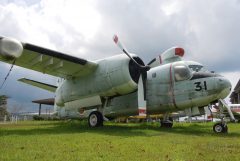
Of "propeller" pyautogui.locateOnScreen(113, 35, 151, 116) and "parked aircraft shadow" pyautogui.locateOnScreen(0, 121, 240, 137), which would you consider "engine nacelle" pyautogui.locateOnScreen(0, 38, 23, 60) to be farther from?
"propeller" pyautogui.locateOnScreen(113, 35, 151, 116)

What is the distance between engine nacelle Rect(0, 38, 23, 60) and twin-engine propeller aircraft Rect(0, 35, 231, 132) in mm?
3602

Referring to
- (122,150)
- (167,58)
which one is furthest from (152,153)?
(167,58)

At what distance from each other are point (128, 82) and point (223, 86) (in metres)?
4.57

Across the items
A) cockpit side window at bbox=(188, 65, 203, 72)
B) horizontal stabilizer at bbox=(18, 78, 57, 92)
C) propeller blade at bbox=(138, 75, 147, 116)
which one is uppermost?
horizontal stabilizer at bbox=(18, 78, 57, 92)

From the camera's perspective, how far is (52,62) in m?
16.0

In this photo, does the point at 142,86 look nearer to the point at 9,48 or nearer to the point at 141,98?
the point at 141,98

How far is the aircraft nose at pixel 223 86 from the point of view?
15.0 m

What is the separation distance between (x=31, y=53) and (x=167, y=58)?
7490 mm

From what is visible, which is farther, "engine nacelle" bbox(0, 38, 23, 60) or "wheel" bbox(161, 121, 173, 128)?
"wheel" bbox(161, 121, 173, 128)

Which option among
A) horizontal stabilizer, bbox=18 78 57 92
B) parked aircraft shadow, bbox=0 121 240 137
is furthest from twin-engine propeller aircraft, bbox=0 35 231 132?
horizontal stabilizer, bbox=18 78 57 92

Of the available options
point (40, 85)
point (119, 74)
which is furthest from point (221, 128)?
point (40, 85)

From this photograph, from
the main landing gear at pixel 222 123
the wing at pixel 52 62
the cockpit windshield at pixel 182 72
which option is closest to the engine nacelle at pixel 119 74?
the wing at pixel 52 62

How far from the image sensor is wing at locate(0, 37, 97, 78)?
15148 millimetres

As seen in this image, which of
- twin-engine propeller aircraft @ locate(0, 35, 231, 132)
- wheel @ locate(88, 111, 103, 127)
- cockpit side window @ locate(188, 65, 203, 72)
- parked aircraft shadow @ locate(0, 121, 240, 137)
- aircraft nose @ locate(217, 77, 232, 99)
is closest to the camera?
parked aircraft shadow @ locate(0, 121, 240, 137)
